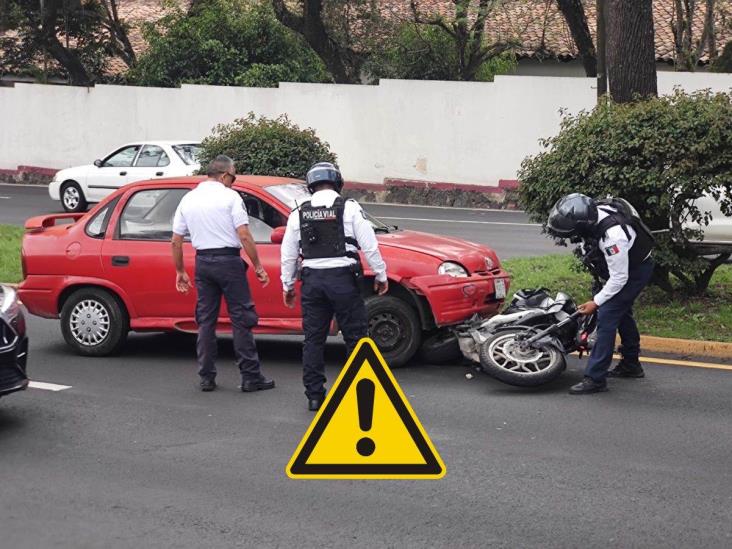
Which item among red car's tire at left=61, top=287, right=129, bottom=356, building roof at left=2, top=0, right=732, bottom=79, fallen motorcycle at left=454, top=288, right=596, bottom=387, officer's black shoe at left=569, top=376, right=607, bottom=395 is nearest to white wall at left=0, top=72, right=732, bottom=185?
building roof at left=2, top=0, right=732, bottom=79

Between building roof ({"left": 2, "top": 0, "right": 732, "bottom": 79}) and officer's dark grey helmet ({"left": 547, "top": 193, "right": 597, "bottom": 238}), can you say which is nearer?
officer's dark grey helmet ({"left": 547, "top": 193, "right": 597, "bottom": 238})

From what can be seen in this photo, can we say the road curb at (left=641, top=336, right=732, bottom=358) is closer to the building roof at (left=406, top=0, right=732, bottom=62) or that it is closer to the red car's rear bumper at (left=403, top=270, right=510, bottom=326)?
the red car's rear bumper at (left=403, top=270, right=510, bottom=326)

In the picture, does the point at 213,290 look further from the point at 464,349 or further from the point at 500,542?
the point at 500,542

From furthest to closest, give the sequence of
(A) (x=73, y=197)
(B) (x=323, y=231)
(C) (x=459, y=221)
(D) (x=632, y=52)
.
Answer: (A) (x=73, y=197)
(C) (x=459, y=221)
(D) (x=632, y=52)
(B) (x=323, y=231)

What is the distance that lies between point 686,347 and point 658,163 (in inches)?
68.1

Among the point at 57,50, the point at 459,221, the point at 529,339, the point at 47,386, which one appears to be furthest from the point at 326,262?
the point at 57,50

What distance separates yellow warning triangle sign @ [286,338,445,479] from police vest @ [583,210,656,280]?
13.0ft

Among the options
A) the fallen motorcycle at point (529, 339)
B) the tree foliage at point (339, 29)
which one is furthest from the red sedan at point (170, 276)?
the tree foliage at point (339, 29)

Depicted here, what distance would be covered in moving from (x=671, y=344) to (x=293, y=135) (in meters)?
9.20

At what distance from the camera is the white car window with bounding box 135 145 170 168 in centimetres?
2267

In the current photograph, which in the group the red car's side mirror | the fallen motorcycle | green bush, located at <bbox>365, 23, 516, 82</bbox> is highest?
green bush, located at <bbox>365, 23, 516, 82</bbox>

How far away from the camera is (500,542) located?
572cm

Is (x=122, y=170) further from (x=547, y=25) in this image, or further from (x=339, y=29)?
(x=547, y=25)

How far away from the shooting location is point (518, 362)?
8.73 meters
